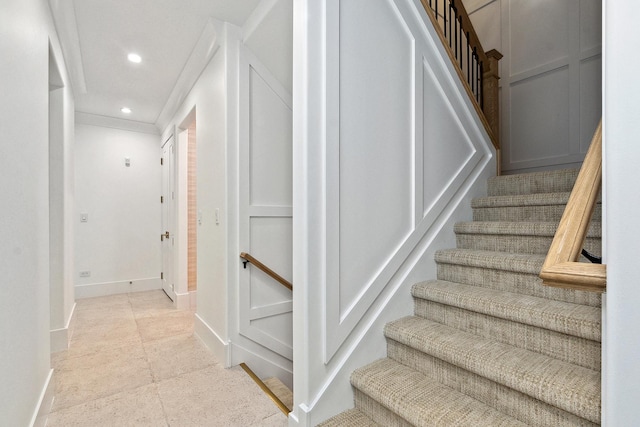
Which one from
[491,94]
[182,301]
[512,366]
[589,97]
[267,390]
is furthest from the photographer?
[182,301]

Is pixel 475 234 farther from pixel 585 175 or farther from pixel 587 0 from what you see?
pixel 587 0

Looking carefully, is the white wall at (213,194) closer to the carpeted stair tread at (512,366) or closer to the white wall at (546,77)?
the carpeted stair tread at (512,366)

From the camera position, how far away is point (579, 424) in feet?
3.51

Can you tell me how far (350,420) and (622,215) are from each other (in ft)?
4.52

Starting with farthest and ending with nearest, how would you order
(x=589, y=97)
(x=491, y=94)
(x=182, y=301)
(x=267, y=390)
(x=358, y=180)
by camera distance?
1. (x=182, y=301)
2. (x=589, y=97)
3. (x=491, y=94)
4. (x=267, y=390)
5. (x=358, y=180)

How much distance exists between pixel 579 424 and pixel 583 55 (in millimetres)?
3237

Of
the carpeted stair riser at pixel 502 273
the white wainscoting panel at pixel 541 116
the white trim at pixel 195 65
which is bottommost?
the carpeted stair riser at pixel 502 273

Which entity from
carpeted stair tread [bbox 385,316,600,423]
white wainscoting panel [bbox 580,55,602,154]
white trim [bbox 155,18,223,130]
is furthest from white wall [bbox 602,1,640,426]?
white wainscoting panel [bbox 580,55,602,154]

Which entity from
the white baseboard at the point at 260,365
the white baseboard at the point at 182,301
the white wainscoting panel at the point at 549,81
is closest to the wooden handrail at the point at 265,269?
the white baseboard at the point at 260,365

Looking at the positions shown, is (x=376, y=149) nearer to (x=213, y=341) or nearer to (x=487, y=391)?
(x=487, y=391)

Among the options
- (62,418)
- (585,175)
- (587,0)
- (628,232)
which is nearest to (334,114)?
(585,175)

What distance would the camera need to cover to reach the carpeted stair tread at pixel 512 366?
41.9 inches

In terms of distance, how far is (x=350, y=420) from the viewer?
1.52 m

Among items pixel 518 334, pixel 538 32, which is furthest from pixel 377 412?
pixel 538 32
